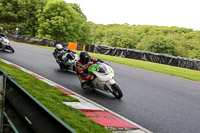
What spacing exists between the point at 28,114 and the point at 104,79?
14.3 ft

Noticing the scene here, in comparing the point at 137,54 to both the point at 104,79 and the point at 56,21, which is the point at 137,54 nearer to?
the point at 104,79

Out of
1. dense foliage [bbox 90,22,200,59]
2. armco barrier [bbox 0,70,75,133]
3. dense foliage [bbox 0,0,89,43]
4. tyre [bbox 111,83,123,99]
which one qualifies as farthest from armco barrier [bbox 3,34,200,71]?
dense foliage [bbox 90,22,200,59]

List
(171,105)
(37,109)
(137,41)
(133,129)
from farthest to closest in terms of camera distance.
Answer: (137,41) < (171,105) < (133,129) < (37,109)

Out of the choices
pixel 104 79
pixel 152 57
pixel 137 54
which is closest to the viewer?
pixel 104 79

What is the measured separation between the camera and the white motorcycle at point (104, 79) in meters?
6.94

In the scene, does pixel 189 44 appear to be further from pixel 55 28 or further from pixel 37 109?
pixel 37 109

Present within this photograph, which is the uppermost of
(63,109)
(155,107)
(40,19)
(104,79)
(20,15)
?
(20,15)

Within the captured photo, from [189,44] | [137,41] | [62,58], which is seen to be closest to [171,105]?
[62,58]

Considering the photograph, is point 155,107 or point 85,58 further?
point 85,58

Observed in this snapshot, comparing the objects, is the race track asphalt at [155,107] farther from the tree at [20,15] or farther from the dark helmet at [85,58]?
the tree at [20,15]

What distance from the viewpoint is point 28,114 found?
2.72 metres

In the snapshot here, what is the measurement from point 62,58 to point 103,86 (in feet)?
16.1

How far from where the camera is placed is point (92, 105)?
6004 mm

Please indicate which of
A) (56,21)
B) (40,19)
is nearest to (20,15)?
(40,19)
